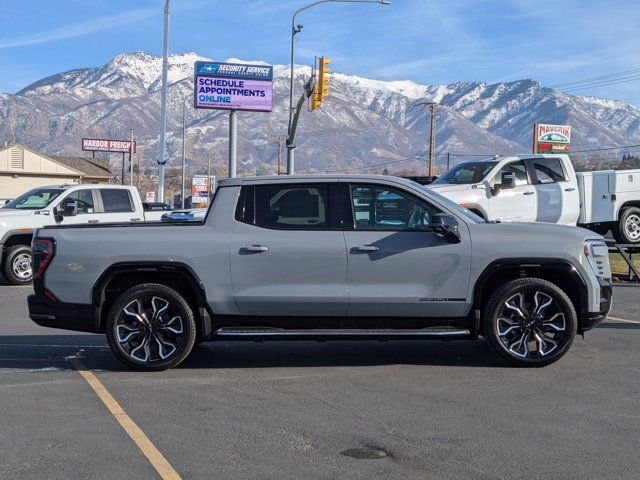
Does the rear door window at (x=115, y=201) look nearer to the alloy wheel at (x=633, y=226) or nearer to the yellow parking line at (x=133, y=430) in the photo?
the yellow parking line at (x=133, y=430)

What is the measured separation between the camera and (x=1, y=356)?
8.73 m

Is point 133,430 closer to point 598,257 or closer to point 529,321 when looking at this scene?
point 529,321

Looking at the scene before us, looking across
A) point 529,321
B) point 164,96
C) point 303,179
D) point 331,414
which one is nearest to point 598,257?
point 529,321

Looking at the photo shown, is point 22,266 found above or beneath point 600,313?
beneath

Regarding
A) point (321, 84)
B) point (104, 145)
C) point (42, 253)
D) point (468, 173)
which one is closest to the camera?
point (42, 253)

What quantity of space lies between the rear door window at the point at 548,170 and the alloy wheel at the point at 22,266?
10.5 m

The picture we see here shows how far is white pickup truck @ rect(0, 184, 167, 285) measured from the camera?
16234 millimetres

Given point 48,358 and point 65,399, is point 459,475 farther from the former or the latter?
point 48,358

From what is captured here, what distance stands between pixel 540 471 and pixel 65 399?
396 cm

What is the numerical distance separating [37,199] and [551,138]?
5377 cm

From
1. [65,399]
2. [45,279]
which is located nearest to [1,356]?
[45,279]

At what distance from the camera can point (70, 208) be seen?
612 inches

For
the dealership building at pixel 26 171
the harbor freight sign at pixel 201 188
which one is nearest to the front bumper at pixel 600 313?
the dealership building at pixel 26 171

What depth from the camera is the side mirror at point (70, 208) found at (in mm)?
15586
